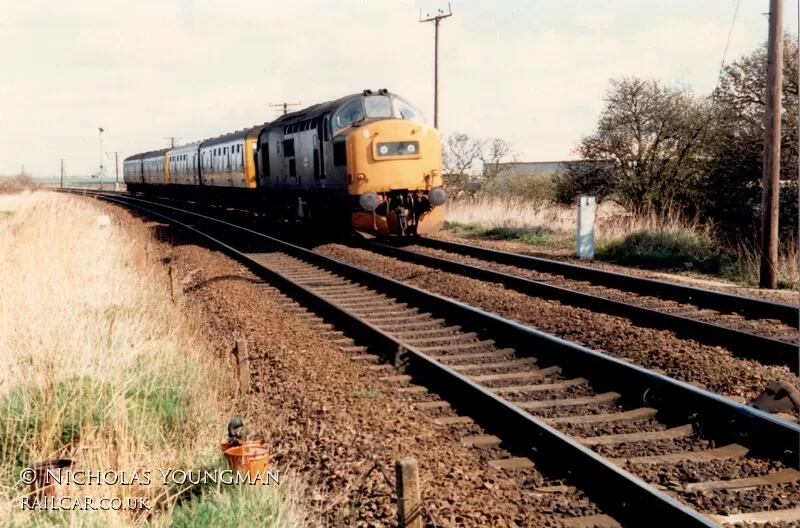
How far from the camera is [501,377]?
23.6ft

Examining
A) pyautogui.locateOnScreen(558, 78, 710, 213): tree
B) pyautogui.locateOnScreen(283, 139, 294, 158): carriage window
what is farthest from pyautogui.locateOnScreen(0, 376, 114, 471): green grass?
pyautogui.locateOnScreen(558, 78, 710, 213): tree

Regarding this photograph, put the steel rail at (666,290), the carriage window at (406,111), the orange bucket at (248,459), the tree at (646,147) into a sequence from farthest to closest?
the tree at (646,147)
the carriage window at (406,111)
the steel rail at (666,290)
the orange bucket at (248,459)

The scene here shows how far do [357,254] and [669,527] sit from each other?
1348 centimetres

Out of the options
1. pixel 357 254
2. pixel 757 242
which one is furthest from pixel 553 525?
pixel 357 254

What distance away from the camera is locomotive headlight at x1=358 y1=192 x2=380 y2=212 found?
16469 millimetres

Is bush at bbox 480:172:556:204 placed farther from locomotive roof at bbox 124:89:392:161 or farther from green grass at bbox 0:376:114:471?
green grass at bbox 0:376:114:471

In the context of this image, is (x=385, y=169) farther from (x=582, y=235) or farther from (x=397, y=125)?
(x=582, y=235)

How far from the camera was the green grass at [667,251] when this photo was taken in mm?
14594

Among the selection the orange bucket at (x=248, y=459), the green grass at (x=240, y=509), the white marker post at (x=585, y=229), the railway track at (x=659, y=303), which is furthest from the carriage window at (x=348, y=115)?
the green grass at (x=240, y=509)

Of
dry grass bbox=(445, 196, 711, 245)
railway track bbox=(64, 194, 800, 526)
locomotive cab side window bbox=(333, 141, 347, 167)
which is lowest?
railway track bbox=(64, 194, 800, 526)

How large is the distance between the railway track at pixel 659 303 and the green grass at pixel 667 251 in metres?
2.33

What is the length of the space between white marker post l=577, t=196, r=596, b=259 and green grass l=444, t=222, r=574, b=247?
7.71 ft

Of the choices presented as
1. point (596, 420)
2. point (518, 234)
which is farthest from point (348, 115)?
point (596, 420)

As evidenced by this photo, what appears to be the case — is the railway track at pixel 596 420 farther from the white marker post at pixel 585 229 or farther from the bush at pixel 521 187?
the bush at pixel 521 187
